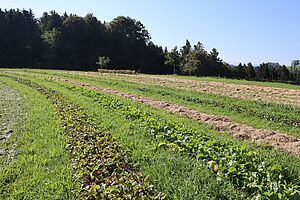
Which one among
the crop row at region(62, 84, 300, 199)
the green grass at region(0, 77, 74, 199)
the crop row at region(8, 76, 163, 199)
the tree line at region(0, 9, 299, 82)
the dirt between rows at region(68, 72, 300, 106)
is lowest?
the green grass at region(0, 77, 74, 199)

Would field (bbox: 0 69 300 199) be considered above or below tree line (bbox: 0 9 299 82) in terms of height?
below

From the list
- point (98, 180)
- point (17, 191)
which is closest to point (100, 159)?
point (98, 180)

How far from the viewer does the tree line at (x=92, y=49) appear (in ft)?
208

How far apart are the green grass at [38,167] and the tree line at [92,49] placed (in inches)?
1992

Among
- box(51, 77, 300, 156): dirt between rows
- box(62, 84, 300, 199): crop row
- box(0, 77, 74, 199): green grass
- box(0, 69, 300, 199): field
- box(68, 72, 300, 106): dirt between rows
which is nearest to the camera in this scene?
box(62, 84, 300, 199): crop row

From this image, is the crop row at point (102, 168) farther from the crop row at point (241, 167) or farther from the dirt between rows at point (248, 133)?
the dirt between rows at point (248, 133)

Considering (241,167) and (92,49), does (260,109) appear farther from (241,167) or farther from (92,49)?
(92,49)

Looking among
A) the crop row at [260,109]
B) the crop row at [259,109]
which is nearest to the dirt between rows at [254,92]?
the crop row at [260,109]

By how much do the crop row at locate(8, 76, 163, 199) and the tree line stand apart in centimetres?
5124

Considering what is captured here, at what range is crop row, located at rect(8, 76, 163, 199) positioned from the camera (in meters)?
4.39

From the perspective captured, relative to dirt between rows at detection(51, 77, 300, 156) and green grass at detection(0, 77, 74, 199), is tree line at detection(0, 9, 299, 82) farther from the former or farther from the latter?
green grass at detection(0, 77, 74, 199)

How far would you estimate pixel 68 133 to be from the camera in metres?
8.04

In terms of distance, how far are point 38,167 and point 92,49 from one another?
6520 cm

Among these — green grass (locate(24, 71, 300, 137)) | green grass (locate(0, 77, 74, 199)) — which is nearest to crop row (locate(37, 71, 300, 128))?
green grass (locate(24, 71, 300, 137))
